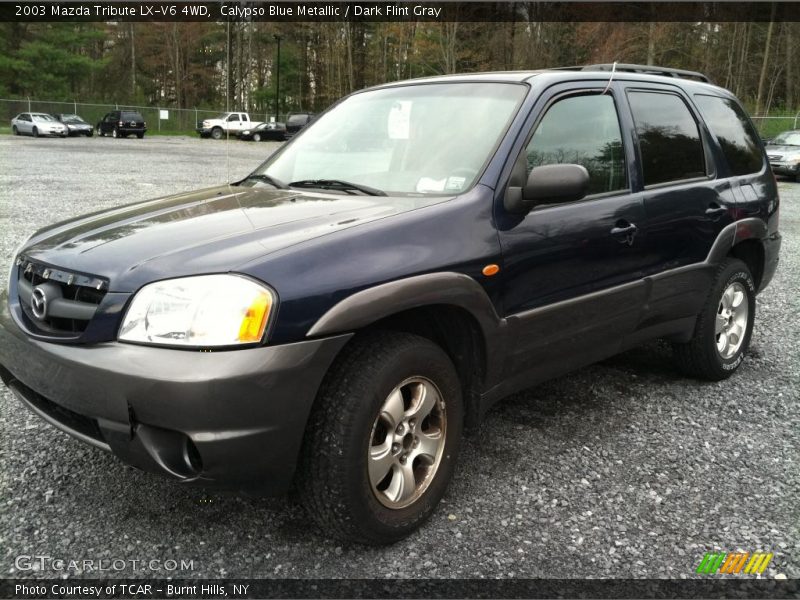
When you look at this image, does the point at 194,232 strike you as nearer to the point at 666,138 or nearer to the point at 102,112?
the point at 666,138

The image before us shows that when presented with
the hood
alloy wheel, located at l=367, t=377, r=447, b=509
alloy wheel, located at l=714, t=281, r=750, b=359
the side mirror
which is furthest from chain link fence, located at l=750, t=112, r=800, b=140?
alloy wheel, located at l=367, t=377, r=447, b=509

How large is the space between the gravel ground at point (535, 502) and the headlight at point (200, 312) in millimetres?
866

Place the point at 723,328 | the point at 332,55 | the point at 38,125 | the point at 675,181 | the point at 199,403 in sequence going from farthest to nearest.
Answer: the point at 332,55
the point at 38,125
the point at 723,328
the point at 675,181
the point at 199,403

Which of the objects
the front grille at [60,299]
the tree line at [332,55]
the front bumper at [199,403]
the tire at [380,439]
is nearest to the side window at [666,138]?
the tire at [380,439]

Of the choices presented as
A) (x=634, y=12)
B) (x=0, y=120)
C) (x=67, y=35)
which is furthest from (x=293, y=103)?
(x=634, y=12)

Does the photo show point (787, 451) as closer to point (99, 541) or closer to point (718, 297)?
point (718, 297)

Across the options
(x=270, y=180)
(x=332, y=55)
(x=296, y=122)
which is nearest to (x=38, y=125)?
(x=332, y=55)

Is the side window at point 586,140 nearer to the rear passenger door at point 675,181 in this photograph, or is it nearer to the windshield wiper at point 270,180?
the rear passenger door at point 675,181

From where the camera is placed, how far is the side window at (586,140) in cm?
322

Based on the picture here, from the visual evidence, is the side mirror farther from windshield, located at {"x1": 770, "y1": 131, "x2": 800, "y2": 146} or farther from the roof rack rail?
windshield, located at {"x1": 770, "y1": 131, "x2": 800, "y2": 146}

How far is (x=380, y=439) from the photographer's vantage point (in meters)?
2.61

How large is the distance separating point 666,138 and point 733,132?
35.9 inches

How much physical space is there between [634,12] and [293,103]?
1486 inches

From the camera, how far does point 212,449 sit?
2.19 meters
